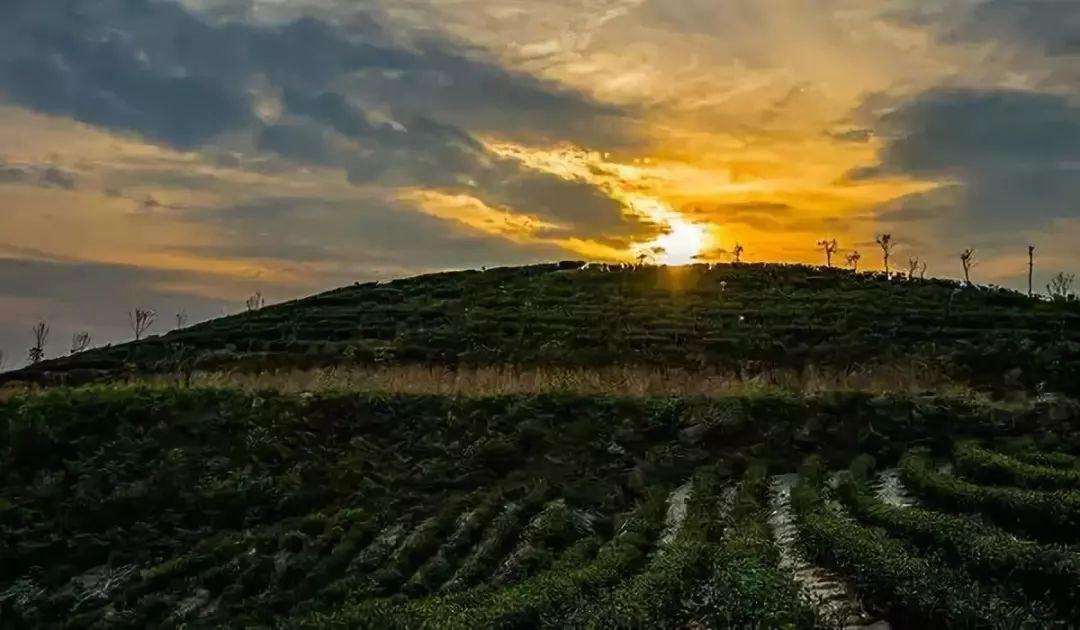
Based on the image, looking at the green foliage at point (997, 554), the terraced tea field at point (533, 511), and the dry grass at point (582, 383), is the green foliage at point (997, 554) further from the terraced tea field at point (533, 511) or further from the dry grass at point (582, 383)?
→ the dry grass at point (582, 383)

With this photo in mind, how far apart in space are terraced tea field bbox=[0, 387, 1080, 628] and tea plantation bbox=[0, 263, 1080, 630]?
0.06 metres

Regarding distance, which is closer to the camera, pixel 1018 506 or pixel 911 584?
pixel 911 584

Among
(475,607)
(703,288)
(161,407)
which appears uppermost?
(703,288)

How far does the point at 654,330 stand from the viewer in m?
52.6

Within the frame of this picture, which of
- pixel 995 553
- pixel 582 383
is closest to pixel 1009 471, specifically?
pixel 995 553

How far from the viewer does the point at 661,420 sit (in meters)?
25.5

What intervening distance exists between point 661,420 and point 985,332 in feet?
100

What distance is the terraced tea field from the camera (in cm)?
1155

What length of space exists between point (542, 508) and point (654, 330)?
33.6m

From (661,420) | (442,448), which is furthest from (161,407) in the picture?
(661,420)

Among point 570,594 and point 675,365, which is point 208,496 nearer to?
point 570,594

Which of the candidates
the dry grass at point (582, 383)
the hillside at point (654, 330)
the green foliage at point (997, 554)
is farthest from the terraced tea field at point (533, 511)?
the hillside at point (654, 330)

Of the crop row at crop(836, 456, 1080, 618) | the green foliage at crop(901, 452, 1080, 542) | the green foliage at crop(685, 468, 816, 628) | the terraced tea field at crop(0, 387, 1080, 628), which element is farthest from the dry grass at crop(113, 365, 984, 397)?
the crop row at crop(836, 456, 1080, 618)

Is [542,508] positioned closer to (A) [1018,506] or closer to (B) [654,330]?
(A) [1018,506]
